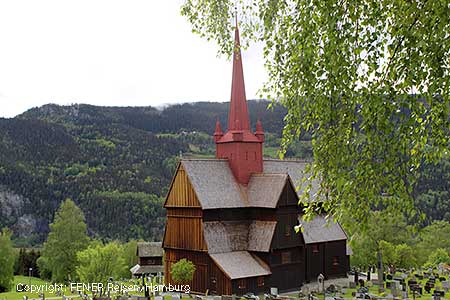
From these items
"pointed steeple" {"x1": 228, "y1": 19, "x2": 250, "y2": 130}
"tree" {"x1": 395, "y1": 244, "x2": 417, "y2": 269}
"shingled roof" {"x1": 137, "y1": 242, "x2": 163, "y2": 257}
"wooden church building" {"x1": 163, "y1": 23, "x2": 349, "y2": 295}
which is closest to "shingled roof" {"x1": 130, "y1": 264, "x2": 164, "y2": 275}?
"shingled roof" {"x1": 137, "y1": 242, "x2": 163, "y2": 257}

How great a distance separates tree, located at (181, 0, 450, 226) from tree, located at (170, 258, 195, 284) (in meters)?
22.9

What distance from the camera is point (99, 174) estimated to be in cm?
14850

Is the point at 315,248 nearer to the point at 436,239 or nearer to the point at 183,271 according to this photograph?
the point at 183,271

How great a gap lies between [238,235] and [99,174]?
12222 centimetres

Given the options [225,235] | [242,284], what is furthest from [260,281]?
[225,235]

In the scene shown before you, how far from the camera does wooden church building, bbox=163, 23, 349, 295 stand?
29625 millimetres

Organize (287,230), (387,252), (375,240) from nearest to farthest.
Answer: (287,230)
(375,240)
(387,252)

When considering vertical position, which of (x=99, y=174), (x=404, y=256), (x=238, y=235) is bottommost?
(x=404, y=256)

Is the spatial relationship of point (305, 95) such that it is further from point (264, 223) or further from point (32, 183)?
A: point (32, 183)

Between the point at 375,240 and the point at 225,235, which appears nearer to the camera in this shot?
the point at 225,235

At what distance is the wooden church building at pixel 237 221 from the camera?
29625 millimetres

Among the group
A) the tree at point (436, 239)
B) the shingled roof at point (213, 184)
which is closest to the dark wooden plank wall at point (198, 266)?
the shingled roof at point (213, 184)

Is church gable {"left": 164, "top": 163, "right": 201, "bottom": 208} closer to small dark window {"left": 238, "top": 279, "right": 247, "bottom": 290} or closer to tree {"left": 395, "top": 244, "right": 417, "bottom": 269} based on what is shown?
small dark window {"left": 238, "top": 279, "right": 247, "bottom": 290}

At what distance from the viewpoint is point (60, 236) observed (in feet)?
144
